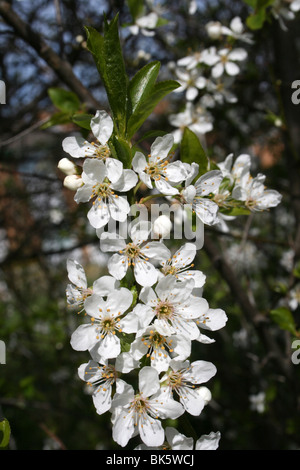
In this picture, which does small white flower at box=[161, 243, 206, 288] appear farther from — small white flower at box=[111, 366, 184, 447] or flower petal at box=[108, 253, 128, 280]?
small white flower at box=[111, 366, 184, 447]

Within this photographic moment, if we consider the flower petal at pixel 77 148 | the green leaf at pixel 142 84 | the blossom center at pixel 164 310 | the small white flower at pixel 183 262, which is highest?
the green leaf at pixel 142 84

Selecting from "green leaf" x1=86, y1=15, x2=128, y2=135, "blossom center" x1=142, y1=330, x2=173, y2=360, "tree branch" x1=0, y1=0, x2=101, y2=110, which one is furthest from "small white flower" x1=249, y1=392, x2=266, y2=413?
"green leaf" x1=86, y1=15, x2=128, y2=135

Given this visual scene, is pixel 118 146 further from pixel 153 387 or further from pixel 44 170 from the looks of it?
pixel 44 170

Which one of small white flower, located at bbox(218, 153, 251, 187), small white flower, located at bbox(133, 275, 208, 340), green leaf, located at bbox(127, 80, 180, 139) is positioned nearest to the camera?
small white flower, located at bbox(133, 275, 208, 340)

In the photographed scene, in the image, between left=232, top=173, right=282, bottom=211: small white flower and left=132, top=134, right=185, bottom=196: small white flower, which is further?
left=232, top=173, right=282, bottom=211: small white flower

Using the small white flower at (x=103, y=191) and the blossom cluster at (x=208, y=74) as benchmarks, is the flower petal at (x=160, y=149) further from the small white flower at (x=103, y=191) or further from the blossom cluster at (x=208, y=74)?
the blossom cluster at (x=208, y=74)

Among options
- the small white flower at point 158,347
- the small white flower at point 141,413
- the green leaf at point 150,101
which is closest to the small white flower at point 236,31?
the green leaf at point 150,101
